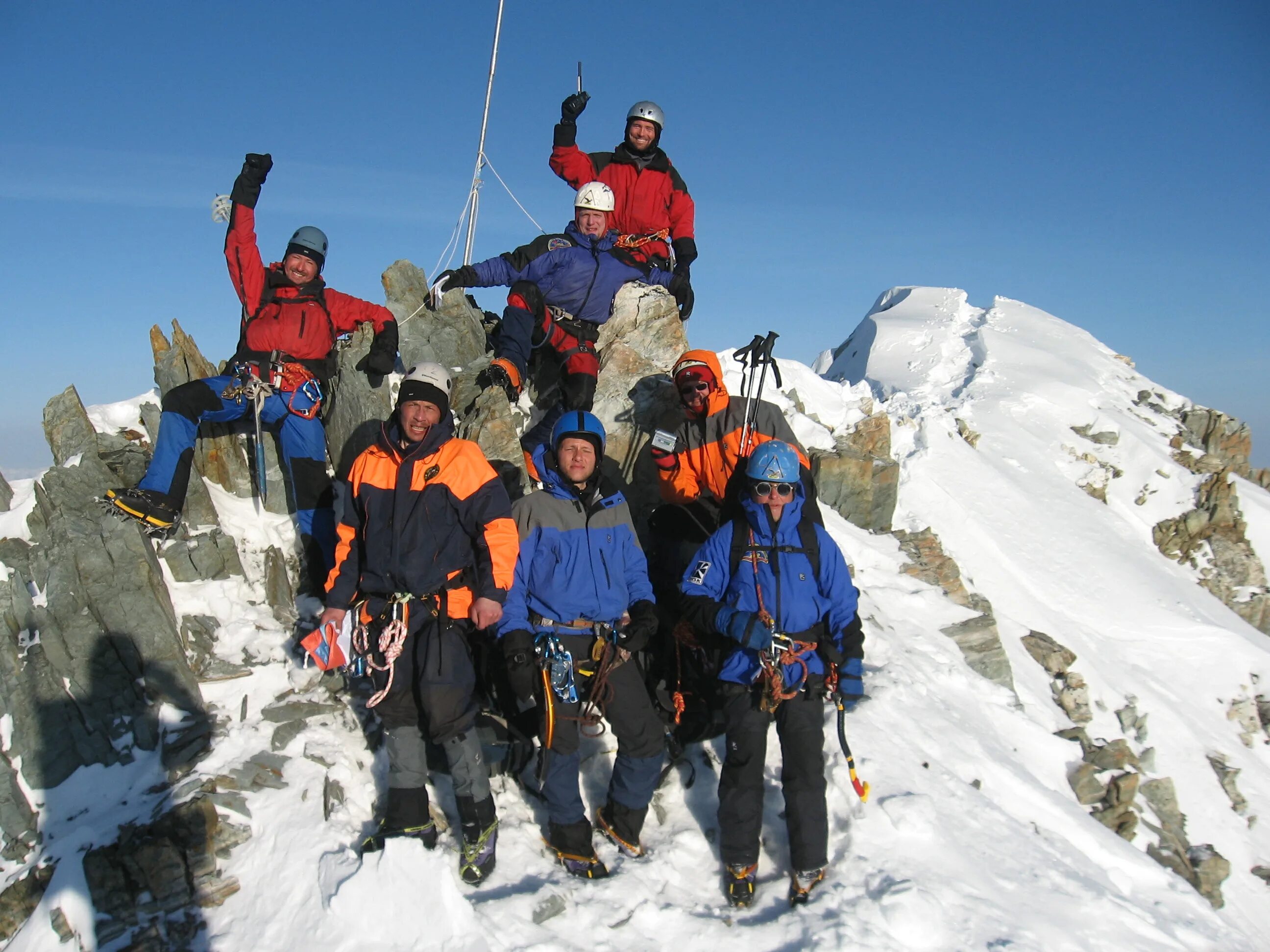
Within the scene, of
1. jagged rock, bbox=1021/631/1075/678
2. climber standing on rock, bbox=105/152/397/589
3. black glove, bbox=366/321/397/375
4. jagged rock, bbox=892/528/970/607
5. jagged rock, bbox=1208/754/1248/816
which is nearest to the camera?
climber standing on rock, bbox=105/152/397/589

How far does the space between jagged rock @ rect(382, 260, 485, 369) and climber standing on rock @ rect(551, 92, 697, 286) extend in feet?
7.67

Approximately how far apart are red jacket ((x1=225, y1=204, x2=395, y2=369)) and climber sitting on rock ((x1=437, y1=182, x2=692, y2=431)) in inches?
56.2

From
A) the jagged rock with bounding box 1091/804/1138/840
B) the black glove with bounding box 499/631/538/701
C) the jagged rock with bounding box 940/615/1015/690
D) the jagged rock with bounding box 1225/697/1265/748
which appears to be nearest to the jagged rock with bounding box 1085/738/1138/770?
the jagged rock with bounding box 1091/804/1138/840

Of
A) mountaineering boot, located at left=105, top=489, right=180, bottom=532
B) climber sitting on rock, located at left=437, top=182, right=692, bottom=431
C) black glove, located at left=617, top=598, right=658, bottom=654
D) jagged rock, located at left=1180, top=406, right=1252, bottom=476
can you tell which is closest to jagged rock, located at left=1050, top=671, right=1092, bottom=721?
climber sitting on rock, located at left=437, top=182, right=692, bottom=431

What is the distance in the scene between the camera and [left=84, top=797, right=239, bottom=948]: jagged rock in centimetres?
436

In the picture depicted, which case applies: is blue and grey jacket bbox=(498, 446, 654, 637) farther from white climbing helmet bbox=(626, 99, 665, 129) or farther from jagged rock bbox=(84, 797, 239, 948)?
white climbing helmet bbox=(626, 99, 665, 129)

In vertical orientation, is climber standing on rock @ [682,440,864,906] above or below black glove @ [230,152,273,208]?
below

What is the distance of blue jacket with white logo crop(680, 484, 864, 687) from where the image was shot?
17.2 ft

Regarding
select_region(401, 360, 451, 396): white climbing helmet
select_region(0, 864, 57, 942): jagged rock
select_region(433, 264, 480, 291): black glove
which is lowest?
select_region(0, 864, 57, 942): jagged rock

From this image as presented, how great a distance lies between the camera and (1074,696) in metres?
11.4

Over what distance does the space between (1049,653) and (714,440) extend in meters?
8.77

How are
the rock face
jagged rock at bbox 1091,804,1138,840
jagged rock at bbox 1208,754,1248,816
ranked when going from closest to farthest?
the rock face
jagged rock at bbox 1091,804,1138,840
jagged rock at bbox 1208,754,1248,816

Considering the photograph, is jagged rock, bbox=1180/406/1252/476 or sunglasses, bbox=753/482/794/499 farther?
jagged rock, bbox=1180/406/1252/476

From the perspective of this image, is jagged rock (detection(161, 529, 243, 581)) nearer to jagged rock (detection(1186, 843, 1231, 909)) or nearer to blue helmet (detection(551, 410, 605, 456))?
blue helmet (detection(551, 410, 605, 456))
